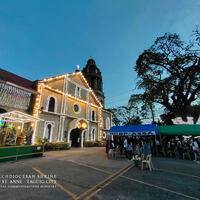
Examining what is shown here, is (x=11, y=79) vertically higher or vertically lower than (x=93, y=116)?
higher

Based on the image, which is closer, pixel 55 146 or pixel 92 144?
pixel 55 146

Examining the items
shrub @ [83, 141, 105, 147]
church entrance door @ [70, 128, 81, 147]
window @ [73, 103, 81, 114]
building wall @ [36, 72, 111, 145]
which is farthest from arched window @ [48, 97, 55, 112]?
shrub @ [83, 141, 105, 147]

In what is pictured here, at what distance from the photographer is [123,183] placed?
479cm

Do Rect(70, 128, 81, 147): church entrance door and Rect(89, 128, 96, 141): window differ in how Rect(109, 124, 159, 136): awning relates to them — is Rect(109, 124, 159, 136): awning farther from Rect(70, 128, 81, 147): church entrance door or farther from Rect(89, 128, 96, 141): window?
Rect(89, 128, 96, 141): window

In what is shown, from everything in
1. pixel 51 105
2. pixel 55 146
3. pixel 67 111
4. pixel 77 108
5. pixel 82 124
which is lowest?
pixel 55 146

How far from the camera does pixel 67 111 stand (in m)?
18.4

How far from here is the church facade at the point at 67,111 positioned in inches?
595

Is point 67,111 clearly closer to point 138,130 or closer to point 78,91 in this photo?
point 78,91

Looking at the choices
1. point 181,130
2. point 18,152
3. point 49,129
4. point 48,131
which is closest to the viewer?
point 18,152

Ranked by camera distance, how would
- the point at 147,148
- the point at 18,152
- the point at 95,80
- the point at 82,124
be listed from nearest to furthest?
the point at 147,148
the point at 18,152
the point at 82,124
the point at 95,80

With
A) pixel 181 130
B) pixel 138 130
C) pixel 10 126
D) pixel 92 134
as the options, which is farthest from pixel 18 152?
pixel 181 130

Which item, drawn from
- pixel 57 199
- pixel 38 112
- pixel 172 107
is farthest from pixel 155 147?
pixel 38 112

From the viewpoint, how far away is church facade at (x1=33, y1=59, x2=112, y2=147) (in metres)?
15.1

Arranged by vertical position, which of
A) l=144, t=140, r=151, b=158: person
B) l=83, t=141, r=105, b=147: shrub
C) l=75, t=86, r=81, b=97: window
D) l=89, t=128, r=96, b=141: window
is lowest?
l=83, t=141, r=105, b=147: shrub
